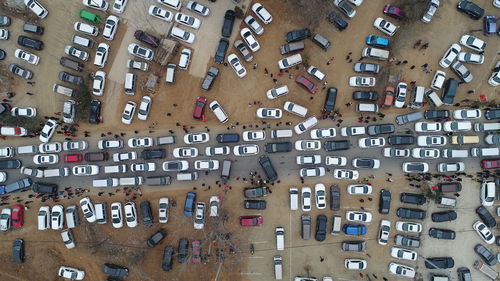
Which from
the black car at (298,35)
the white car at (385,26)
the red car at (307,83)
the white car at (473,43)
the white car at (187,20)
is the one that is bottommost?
the red car at (307,83)

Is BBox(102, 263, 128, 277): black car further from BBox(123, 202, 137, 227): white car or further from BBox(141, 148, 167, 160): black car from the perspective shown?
BBox(141, 148, 167, 160): black car

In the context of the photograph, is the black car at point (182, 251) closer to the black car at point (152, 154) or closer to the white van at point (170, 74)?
the black car at point (152, 154)

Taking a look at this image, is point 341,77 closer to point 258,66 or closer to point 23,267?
point 258,66

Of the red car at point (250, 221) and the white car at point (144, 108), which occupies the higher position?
the white car at point (144, 108)

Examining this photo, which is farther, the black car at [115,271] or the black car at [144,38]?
the black car at [144,38]

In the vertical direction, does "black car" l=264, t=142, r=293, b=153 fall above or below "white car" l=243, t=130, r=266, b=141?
below

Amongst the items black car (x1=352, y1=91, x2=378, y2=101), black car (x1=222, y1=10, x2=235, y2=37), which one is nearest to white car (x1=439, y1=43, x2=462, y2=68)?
black car (x1=352, y1=91, x2=378, y2=101)

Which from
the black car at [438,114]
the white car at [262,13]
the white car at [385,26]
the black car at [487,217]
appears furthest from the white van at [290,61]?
the black car at [487,217]

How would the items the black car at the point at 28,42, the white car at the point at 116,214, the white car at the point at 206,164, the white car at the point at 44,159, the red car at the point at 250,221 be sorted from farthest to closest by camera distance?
the white car at the point at 44,159 < the black car at the point at 28,42 < the white car at the point at 116,214 < the white car at the point at 206,164 < the red car at the point at 250,221
